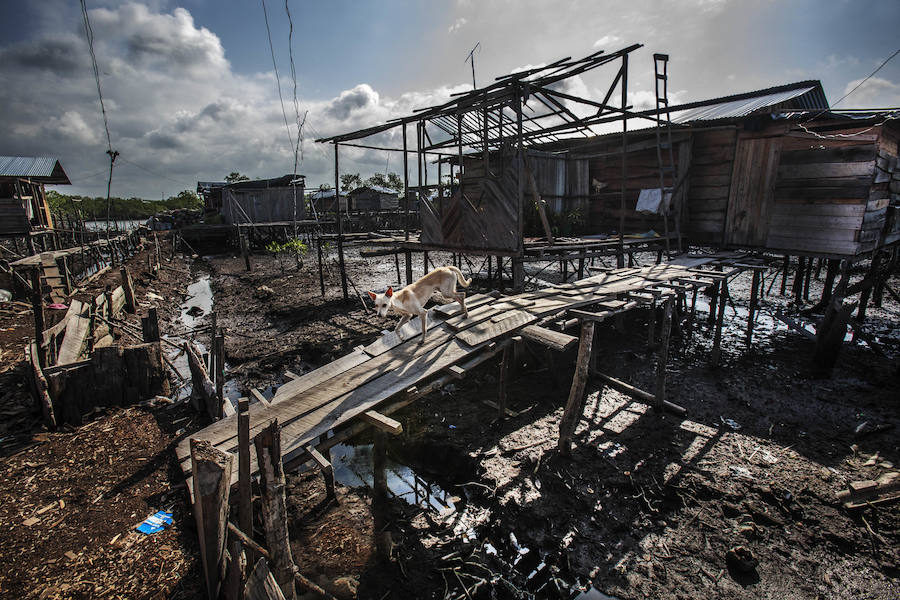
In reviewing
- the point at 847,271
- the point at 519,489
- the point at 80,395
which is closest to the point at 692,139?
the point at 847,271

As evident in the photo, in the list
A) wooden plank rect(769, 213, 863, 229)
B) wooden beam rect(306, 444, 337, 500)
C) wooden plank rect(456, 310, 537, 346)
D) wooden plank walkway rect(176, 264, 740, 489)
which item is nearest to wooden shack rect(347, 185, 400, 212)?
wooden plank rect(769, 213, 863, 229)

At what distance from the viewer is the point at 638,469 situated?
534 centimetres

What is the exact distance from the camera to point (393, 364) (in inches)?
208

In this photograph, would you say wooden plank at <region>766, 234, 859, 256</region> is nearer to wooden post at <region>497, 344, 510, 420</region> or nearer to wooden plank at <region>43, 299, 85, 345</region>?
wooden post at <region>497, 344, 510, 420</region>

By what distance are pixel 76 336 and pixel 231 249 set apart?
86.2 ft

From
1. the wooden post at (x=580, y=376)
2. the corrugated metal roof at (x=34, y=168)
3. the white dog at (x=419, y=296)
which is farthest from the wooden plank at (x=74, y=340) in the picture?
the corrugated metal roof at (x=34, y=168)

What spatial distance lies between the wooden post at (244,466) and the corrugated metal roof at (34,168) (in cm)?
3164

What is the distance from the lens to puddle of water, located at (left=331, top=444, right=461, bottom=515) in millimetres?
4930

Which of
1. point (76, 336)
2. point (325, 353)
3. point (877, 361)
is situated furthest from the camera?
point (325, 353)

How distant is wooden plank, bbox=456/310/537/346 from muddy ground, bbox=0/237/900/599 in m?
1.69

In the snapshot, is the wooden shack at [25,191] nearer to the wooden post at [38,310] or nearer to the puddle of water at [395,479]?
the wooden post at [38,310]

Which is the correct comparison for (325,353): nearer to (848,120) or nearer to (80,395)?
(80,395)

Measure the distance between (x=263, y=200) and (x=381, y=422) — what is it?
32.2 m

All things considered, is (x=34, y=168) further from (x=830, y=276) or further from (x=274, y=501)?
(x=830, y=276)
